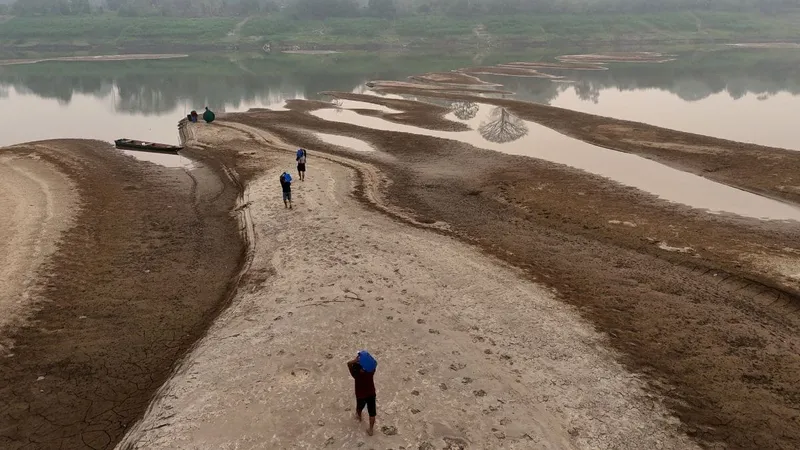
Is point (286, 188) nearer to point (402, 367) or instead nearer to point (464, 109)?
point (402, 367)

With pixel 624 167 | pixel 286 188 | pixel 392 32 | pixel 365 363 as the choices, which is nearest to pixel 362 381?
pixel 365 363

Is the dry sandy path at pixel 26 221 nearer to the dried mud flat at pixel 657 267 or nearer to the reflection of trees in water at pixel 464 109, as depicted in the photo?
the dried mud flat at pixel 657 267

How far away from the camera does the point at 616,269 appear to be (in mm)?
19188

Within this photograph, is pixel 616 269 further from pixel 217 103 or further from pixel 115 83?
pixel 115 83

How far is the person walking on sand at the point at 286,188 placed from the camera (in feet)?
78.8

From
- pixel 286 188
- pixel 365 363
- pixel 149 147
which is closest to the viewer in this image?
pixel 365 363

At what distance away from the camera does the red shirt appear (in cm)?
998

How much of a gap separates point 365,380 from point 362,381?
3.0 inches

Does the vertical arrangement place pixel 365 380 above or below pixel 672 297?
above

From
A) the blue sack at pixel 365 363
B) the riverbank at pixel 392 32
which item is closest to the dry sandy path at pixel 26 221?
the blue sack at pixel 365 363

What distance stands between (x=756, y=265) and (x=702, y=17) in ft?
598

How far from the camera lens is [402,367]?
1315 cm

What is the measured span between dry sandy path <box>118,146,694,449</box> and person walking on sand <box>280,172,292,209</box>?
182 inches

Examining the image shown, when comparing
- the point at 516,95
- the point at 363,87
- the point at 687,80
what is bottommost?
the point at 516,95
